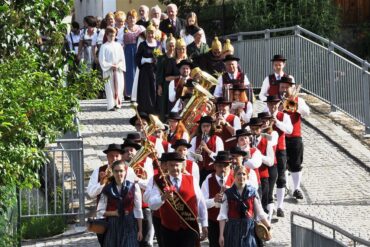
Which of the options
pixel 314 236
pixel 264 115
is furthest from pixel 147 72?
pixel 314 236

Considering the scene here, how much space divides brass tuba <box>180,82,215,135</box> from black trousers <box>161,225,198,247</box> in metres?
3.17

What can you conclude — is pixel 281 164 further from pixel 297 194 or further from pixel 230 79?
pixel 230 79

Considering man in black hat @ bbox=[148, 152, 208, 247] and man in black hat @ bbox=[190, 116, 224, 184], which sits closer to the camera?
man in black hat @ bbox=[148, 152, 208, 247]

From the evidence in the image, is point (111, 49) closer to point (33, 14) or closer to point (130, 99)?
point (130, 99)

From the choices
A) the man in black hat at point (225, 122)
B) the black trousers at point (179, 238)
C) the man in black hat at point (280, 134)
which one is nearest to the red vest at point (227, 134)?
the man in black hat at point (225, 122)

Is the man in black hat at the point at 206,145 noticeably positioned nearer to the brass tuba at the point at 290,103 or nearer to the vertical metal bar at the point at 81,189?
the vertical metal bar at the point at 81,189

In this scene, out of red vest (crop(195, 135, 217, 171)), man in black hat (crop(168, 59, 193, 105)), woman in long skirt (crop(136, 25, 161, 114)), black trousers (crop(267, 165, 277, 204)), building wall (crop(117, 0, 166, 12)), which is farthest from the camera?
building wall (crop(117, 0, 166, 12))

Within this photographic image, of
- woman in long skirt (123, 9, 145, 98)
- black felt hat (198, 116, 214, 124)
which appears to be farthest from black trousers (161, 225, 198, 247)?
woman in long skirt (123, 9, 145, 98)

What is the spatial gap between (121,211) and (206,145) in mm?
2726

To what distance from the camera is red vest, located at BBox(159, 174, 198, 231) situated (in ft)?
54.0

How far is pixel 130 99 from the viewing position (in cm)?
2767

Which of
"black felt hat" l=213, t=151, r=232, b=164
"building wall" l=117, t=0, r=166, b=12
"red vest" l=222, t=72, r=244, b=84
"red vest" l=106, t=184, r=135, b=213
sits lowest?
"red vest" l=106, t=184, r=135, b=213

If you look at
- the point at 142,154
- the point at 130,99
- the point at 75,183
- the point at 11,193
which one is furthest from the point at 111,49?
the point at 11,193

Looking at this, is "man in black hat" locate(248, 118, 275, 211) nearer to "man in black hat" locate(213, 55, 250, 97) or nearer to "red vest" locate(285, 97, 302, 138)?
"red vest" locate(285, 97, 302, 138)
